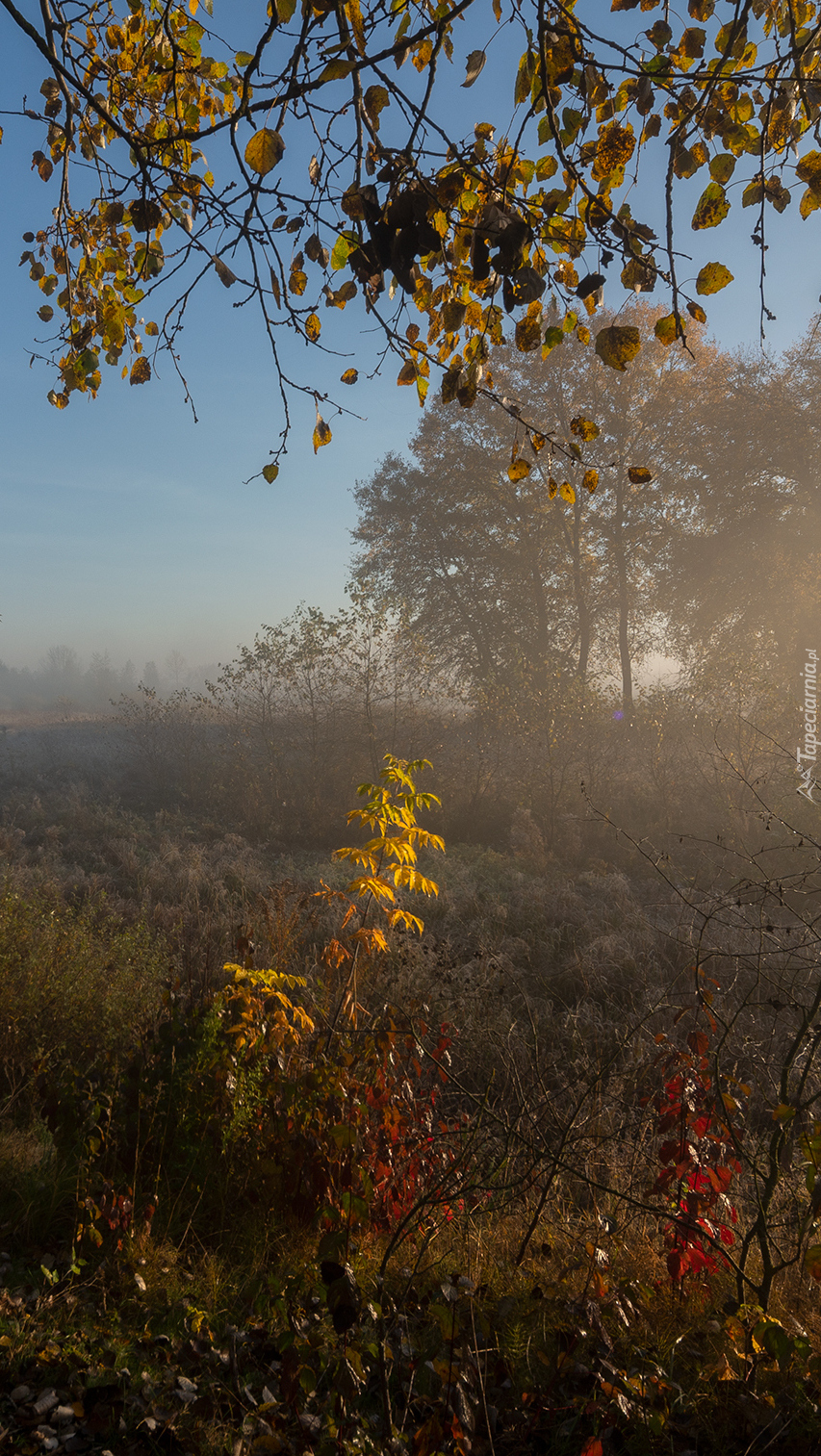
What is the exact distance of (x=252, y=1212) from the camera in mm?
2695

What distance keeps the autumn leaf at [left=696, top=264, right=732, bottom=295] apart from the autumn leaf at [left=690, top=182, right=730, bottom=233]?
0.14 metres

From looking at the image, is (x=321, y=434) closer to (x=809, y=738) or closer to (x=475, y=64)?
(x=475, y=64)

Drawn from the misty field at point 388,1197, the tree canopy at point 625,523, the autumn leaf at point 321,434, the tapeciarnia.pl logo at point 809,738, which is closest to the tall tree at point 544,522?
the tree canopy at point 625,523

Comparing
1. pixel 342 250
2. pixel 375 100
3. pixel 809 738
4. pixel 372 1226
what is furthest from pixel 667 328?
pixel 809 738

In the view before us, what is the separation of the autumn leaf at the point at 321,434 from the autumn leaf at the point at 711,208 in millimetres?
1357

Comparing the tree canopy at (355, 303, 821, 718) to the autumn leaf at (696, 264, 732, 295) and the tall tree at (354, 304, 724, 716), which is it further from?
the autumn leaf at (696, 264, 732, 295)

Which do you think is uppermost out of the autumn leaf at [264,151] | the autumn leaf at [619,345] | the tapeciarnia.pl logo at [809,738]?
the autumn leaf at [264,151]

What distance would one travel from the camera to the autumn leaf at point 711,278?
1780 millimetres

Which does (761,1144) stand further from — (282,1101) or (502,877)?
(502,877)

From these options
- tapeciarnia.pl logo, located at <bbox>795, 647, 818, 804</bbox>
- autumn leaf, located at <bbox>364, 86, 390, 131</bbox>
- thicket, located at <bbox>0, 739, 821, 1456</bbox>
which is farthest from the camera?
tapeciarnia.pl logo, located at <bbox>795, 647, 818, 804</bbox>

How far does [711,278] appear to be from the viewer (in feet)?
5.90

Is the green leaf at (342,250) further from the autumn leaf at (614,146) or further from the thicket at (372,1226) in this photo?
the thicket at (372,1226)

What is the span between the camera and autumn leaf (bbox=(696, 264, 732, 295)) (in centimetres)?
178

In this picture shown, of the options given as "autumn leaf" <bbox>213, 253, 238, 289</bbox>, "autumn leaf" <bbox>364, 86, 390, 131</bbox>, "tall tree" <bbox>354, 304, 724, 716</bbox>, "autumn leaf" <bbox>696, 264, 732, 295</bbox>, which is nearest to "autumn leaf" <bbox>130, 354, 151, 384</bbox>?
"autumn leaf" <bbox>213, 253, 238, 289</bbox>
